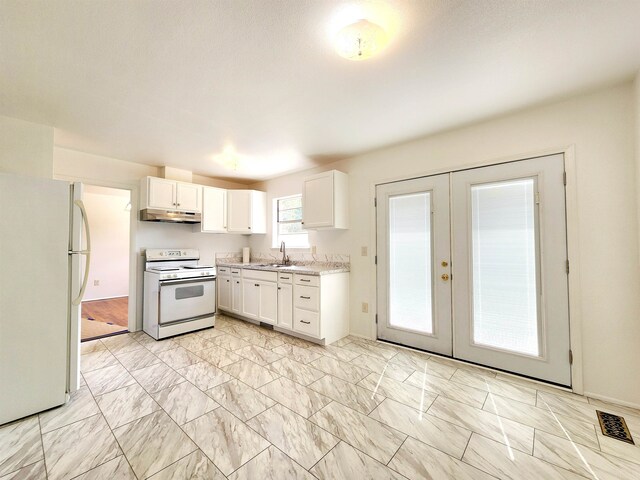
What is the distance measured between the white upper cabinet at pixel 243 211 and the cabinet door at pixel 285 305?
152 cm

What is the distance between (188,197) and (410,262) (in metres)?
3.32

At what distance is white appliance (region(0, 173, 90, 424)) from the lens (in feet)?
6.24

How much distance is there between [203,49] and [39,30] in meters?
0.88

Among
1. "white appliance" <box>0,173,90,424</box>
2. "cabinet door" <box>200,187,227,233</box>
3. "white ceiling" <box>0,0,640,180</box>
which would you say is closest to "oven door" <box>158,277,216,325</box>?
"cabinet door" <box>200,187,227,233</box>

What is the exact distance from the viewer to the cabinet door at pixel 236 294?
169 inches

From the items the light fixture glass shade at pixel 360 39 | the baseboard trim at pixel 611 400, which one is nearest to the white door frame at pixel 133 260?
the light fixture glass shade at pixel 360 39

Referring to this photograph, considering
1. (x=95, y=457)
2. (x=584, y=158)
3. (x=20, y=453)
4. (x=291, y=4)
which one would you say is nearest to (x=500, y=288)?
(x=584, y=158)

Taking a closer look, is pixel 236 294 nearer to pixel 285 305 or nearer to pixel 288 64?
pixel 285 305

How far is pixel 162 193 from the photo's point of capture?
3883mm

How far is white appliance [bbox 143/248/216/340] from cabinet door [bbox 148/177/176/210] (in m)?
0.70

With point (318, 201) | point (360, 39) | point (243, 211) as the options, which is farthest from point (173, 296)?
point (360, 39)

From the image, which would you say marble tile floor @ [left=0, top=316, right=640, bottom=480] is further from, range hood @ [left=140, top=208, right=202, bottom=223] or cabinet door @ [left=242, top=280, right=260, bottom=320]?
range hood @ [left=140, top=208, right=202, bottom=223]

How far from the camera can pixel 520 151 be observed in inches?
97.8

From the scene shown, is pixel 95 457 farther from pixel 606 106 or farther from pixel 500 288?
pixel 606 106
